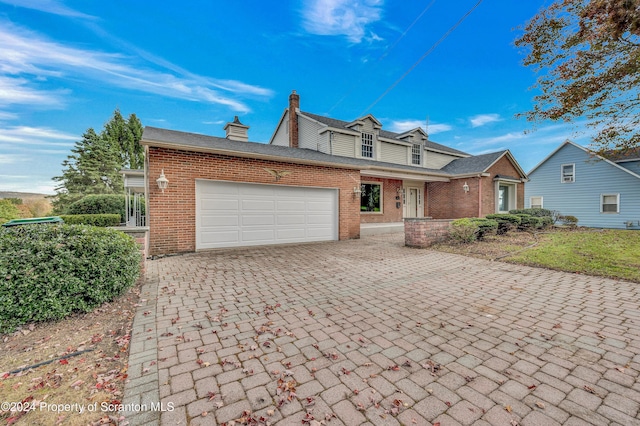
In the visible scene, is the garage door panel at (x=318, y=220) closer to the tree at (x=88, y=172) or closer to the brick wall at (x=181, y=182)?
the brick wall at (x=181, y=182)

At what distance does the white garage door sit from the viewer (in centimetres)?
827

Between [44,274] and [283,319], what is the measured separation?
299cm

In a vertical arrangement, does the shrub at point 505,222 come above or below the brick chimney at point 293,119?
below

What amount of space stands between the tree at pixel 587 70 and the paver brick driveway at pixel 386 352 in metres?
4.25

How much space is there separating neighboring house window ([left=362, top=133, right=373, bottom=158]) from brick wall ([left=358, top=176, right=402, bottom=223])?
2.01m

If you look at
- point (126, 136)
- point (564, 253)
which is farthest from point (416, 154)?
point (126, 136)

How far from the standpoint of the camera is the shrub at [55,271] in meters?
3.11

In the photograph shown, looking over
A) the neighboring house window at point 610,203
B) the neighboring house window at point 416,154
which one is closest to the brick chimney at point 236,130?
the neighboring house window at point 416,154

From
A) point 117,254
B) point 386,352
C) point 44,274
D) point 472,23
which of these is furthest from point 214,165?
point 472,23

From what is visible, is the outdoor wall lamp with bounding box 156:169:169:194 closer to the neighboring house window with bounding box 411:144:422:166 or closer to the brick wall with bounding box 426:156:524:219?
the neighboring house window with bounding box 411:144:422:166

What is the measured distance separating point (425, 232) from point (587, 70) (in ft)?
18.3

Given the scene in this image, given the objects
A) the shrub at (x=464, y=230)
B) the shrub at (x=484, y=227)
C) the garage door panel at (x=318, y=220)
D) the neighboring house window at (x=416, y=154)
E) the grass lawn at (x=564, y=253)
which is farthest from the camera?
the neighboring house window at (x=416, y=154)

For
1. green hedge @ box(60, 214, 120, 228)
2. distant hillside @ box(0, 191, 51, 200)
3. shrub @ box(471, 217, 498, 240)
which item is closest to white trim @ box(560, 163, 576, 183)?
shrub @ box(471, 217, 498, 240)

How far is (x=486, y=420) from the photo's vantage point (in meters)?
1.78
